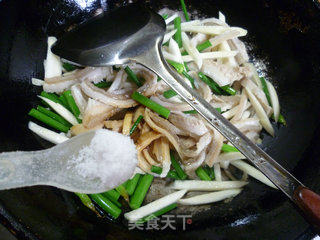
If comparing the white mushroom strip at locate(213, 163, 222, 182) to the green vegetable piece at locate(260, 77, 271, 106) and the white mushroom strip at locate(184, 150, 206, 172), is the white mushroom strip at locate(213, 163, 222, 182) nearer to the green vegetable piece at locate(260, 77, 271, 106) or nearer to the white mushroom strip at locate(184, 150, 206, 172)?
the white mushroom strip at locate(184, 150, 206, 172)

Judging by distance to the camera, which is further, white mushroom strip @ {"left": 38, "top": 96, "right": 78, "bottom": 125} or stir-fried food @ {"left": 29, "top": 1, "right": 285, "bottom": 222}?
white mushroom strip @ {"left": 38, "top": 96, "right": 78, "bottom": 125}

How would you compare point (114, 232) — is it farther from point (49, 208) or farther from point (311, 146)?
point (311, 146)

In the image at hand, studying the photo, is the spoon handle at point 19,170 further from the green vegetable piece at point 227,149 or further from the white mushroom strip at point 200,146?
the green vegetable piece at point 227,149

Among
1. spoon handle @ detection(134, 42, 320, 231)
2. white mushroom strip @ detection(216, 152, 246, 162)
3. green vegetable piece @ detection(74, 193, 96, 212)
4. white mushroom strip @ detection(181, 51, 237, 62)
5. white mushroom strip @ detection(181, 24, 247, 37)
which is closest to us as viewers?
spoon handle @ detection(134, 42, 320, 231)

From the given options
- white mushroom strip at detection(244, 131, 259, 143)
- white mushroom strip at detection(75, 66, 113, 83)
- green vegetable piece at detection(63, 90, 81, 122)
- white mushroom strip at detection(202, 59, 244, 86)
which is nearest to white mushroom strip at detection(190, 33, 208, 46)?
white mushroom strip at detection(202, 59, 244, 86)

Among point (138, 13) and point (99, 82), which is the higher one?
point (138, 13)

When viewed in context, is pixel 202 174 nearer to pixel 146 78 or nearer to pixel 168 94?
pixel 168 94

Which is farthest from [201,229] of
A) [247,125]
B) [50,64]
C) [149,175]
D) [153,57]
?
[50,64]
